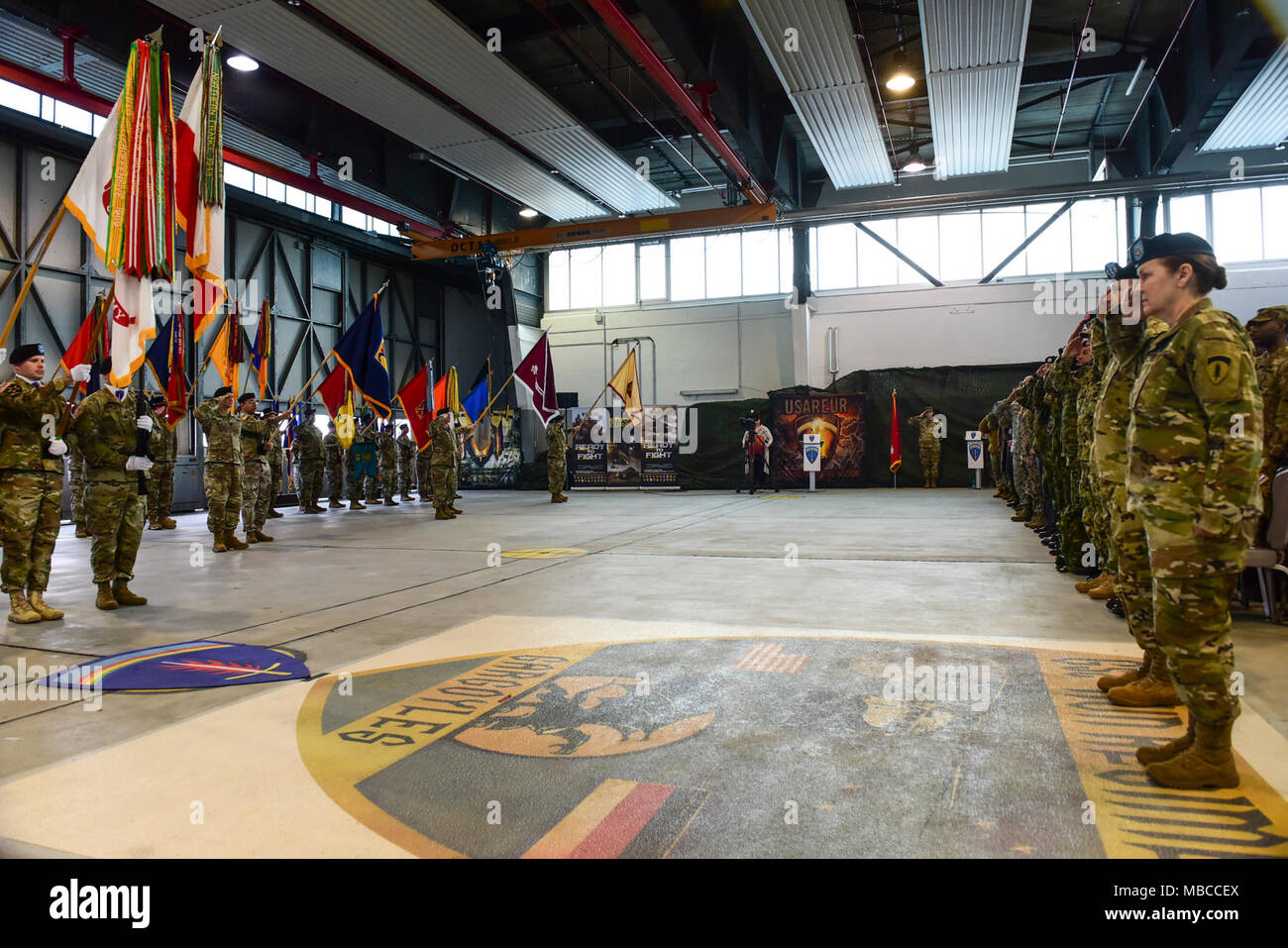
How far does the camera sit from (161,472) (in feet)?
42.7

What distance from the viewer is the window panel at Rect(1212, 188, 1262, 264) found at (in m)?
21.0

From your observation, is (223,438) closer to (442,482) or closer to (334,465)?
(442,482)

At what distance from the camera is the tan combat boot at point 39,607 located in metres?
5.30

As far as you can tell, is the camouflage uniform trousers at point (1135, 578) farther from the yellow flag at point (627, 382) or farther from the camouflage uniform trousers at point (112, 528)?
the yellow flag at point (627, 382)

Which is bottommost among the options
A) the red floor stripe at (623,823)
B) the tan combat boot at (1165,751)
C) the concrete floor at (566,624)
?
the concrete floor at (566,624)

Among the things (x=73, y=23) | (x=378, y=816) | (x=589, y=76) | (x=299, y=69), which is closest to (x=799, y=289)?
(x=589, y=76)

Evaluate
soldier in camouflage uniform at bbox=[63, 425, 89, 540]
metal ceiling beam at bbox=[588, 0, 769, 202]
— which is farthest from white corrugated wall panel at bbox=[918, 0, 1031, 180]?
soldier in camouflage uniform at bbox=[63, 425, 89, 540]

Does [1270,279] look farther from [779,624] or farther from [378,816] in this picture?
[378,816]

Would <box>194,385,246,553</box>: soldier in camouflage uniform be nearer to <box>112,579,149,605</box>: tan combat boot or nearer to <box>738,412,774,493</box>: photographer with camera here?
<box>112,579,149,605</box>: tan combat boot

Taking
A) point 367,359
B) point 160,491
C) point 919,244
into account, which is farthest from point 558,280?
point 367,359

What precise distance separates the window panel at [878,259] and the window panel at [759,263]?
9.04 ft

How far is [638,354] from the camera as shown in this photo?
87.9 feet

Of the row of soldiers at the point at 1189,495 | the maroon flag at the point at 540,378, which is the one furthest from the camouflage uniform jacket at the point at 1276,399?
the maroon flag at the point at 540,378

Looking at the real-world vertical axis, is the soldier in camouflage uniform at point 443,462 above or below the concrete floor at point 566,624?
above
